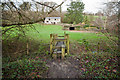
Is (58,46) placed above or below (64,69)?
above

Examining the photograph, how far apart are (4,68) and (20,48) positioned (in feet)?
4.83

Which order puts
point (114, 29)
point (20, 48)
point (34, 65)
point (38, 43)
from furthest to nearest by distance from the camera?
point (38, 43) → point (20, 48) → point (34, 65) → point (114, 29)

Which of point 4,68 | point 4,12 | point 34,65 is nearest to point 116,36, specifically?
point 34,65

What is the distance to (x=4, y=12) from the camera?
2.40m

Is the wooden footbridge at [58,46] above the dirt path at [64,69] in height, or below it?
above

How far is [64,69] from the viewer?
2.83 meters

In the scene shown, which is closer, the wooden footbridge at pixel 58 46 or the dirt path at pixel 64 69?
the dirt path at pixel 64 69

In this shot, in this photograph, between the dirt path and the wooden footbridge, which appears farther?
the wooden footbridge

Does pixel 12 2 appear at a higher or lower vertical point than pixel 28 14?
higher

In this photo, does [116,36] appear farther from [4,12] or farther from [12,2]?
[4,12]

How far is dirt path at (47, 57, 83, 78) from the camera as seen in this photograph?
257cm

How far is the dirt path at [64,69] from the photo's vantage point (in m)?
2.57

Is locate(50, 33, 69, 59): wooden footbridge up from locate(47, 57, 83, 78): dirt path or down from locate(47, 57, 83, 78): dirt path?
up

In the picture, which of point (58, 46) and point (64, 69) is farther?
point (58, 46)
